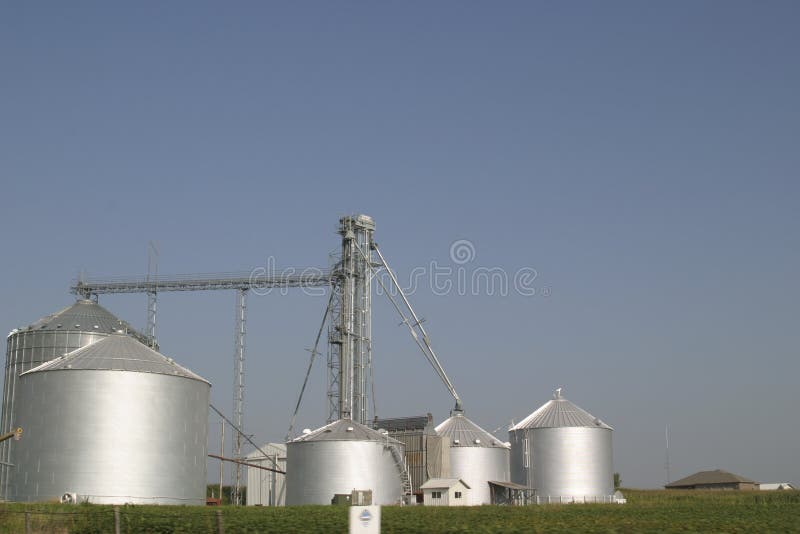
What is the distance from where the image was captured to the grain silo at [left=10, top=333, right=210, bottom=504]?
208 ft

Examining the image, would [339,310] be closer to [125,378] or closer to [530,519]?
[125,378]

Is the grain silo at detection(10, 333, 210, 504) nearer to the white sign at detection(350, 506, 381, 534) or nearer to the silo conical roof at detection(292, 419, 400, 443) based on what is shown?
the silo conical roof at detection(292, 419, 400, 443)

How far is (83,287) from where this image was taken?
102m

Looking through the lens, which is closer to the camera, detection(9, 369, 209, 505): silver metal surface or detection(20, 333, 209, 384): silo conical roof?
detection(9, 369, 209, 505): silver metal surface

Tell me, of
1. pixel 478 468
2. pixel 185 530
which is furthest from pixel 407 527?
pixel 478 468

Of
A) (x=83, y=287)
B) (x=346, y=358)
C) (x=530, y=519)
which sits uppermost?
(x=83, y=287)

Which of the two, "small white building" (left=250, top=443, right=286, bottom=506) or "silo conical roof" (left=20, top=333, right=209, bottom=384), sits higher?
"silo conical roof" (left=20, top=333, right=209, bottom=384)

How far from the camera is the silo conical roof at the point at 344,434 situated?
72375 mm

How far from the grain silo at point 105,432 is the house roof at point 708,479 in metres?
112

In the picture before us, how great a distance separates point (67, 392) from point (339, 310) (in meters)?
29.4

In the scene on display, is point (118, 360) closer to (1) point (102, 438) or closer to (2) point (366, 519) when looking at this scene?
(1) point (102, 438)

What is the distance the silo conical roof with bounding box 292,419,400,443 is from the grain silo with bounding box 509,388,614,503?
17511 millimetres

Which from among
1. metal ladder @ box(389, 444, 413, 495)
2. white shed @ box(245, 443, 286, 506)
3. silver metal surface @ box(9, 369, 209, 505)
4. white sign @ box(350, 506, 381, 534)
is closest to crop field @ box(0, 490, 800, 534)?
silver metal surface @ box(9, 369, 209, 505)

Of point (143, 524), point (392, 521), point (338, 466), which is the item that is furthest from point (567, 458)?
point (143, 524)
